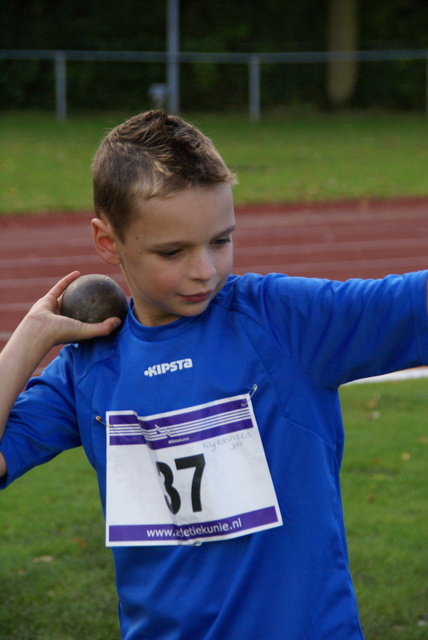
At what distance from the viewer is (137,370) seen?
7.09ft

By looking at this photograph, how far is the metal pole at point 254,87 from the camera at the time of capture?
90.8ft

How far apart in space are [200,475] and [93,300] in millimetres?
514

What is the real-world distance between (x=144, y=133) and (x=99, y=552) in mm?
2797

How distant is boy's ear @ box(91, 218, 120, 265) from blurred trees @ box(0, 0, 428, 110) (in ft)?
88.7

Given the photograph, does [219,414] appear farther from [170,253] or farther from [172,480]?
[170,253]

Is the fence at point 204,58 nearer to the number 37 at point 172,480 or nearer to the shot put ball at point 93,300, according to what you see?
the shot put ball at point 93,300

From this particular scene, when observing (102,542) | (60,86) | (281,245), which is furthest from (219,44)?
(102,542)

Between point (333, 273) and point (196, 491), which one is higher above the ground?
point (196, 491)

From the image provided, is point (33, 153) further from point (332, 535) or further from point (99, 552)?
point (332, 535)

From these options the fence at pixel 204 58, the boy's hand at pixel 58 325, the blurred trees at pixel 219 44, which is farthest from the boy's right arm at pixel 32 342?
the blurred trees at pixel 219 44

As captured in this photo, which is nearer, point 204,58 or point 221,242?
point 221,242

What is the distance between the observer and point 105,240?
7.23ft

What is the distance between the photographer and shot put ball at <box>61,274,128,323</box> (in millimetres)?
2297

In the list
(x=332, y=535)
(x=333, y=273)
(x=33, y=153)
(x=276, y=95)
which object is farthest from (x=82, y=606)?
(x=276, y=95)
